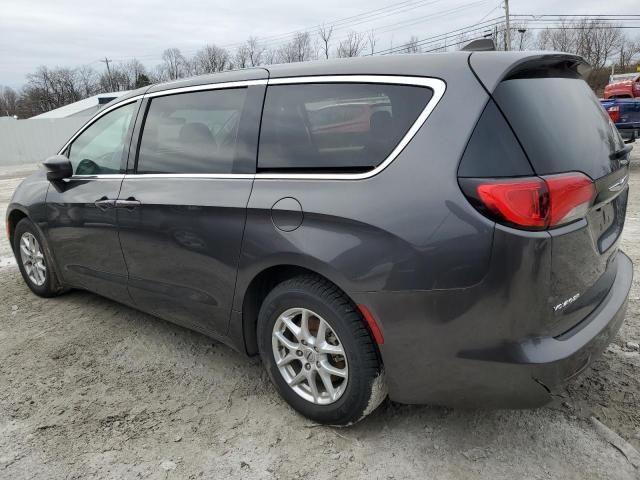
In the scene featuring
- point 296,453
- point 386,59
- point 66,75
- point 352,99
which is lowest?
point 296,453

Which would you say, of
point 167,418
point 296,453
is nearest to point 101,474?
point 167,418

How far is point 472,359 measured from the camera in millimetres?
2023

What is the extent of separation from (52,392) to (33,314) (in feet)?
4.83

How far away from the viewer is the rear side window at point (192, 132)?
2.83 meters

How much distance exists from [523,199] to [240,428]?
1.76 metres

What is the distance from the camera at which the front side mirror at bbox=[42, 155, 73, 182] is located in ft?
12.3

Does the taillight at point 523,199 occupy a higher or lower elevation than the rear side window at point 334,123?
lower

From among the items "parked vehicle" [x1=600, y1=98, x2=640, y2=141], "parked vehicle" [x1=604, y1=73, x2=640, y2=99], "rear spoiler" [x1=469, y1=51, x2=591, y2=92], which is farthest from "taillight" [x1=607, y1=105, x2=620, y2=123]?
"parked vehicle" [x1=604, y1=73, x2=640, y2=99]

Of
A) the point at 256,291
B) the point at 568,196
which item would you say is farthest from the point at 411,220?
the point at 256,291

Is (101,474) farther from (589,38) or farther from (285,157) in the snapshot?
(589,38)

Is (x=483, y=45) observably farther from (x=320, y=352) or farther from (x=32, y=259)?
(x=32, y=259)

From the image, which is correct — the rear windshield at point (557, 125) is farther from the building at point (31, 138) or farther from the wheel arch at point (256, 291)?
the building at point (31, 138)

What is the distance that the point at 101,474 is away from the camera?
232cm

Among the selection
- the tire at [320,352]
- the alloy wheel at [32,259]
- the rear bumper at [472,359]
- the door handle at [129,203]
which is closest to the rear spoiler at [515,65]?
the rear bumper at [472,359]
